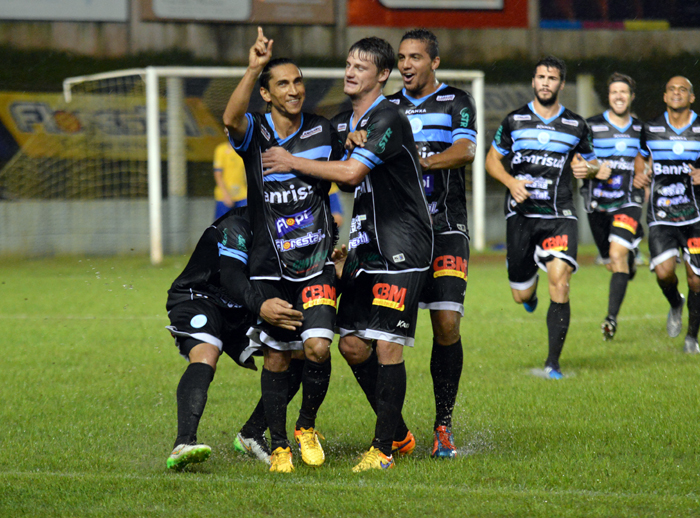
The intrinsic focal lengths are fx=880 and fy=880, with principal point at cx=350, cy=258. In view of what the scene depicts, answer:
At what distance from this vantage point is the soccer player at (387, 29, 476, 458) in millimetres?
4691

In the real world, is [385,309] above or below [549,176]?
below

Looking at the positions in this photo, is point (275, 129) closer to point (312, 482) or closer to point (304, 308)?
point (304, 308)

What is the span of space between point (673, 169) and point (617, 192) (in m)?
1.01

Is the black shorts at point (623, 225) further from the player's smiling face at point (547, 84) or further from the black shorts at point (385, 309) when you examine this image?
the black shorts at point (385, 309)

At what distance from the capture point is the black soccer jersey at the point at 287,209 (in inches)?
167

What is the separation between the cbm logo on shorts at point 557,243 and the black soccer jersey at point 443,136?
203cm

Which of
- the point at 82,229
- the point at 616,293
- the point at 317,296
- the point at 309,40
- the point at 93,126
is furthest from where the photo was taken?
the point at 309,40

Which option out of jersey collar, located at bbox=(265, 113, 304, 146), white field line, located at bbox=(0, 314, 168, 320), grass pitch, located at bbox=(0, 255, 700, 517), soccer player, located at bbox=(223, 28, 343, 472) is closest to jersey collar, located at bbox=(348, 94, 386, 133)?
soccer player, located at bbox=(223, 28, 343, 472)

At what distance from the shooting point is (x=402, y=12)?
77.6 ft

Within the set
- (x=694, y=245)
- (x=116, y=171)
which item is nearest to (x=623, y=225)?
(x=694, y=245)

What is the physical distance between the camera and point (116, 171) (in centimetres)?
1566

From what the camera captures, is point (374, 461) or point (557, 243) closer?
point (374, 461)

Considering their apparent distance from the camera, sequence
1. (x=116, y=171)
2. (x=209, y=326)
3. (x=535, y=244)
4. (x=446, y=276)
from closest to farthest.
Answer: (x=209, y=326), (x=446, y=276), (x=535, y=244), (x=116, y=171)

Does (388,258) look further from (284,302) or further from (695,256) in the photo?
(695,256)
